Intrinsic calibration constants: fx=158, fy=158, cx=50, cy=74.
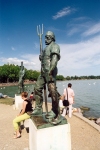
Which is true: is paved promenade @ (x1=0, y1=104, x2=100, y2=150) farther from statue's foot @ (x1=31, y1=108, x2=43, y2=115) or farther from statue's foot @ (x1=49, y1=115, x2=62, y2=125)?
statue's foot @ (x1=49, y1=115, x2=62, y2=125)

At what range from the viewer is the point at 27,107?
19.6ft

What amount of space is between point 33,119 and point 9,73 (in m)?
74.8

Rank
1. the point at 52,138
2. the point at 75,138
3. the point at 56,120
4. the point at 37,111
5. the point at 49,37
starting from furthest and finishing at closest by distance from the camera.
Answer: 1. the point at 75,138
2. the point at 37,111
3. the point at 49,37
4. the point at 56,120
5. the point at 52,138

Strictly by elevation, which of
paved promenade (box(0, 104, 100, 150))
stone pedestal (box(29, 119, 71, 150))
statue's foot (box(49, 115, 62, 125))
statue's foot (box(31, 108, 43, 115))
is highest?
statue's foot (box(31, 108, 43, 115))

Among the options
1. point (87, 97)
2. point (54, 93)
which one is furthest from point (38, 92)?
point (87, 97)

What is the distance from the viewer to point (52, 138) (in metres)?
3.81

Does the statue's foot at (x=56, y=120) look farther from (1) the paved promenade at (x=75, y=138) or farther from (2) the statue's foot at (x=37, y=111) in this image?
(1) the paved promenade at (x=75, y=138)

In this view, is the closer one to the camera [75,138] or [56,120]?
[56,120]

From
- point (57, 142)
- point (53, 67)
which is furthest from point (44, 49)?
point (57, 142)

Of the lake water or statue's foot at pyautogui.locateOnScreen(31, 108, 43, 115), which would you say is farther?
the lake water

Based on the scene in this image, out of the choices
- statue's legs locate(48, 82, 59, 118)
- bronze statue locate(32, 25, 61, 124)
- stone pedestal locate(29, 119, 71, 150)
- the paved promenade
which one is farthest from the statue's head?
the paved promenade

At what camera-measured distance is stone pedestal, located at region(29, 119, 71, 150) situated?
3699 mm

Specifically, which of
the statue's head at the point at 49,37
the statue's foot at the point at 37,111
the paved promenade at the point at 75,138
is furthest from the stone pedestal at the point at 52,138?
the statue's head at the point at 49,37

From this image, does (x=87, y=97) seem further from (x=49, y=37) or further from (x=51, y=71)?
(x=51, y=71)
